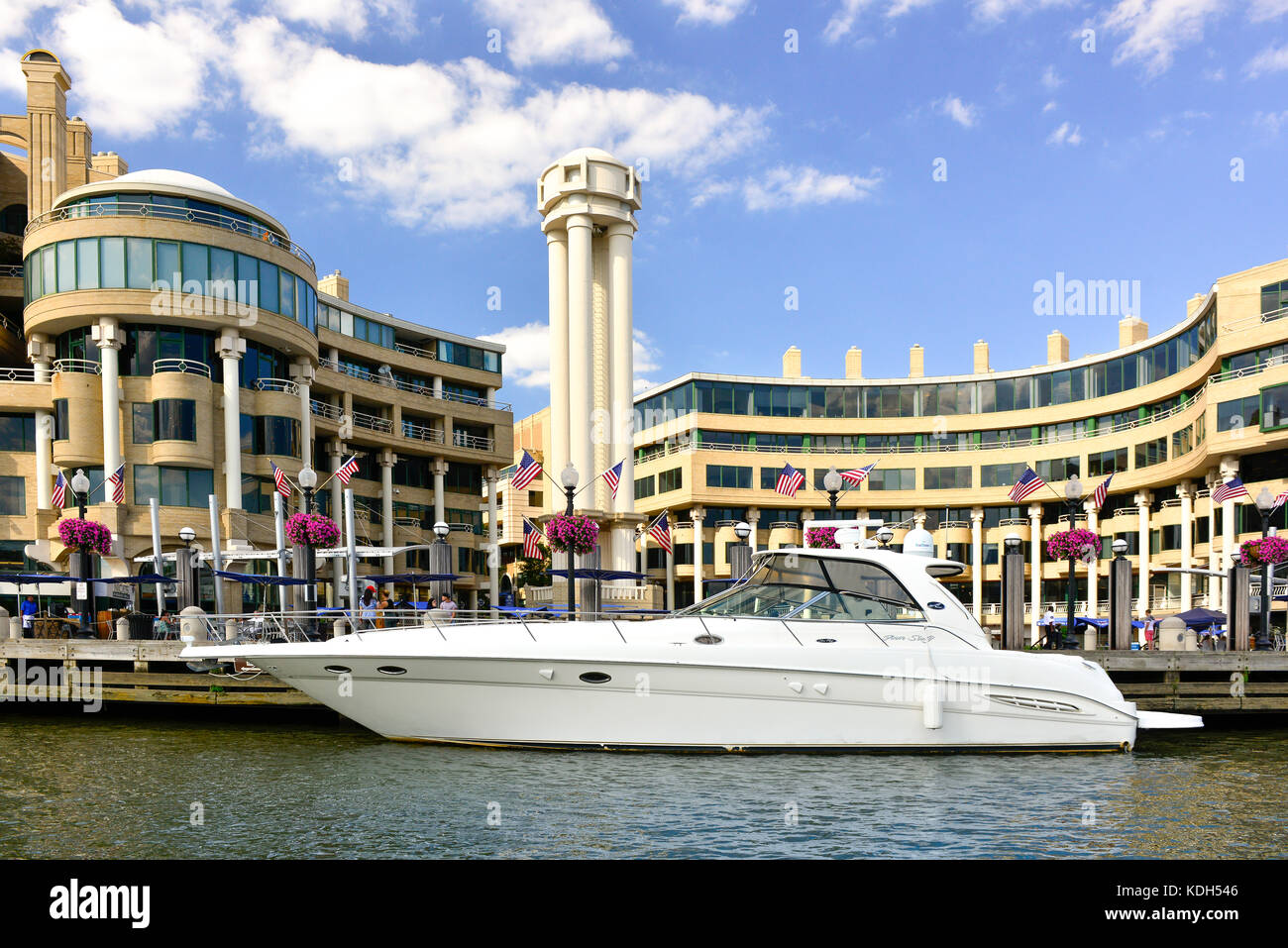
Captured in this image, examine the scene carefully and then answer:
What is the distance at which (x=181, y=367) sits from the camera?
37688 millimetres

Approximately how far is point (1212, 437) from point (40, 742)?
151 feet

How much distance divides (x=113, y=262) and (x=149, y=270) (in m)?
1.24

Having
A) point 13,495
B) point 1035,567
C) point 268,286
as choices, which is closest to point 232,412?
point 268,286

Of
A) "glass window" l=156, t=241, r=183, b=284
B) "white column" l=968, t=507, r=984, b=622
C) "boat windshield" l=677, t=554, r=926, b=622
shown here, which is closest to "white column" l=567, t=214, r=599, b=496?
"glass window" l=156, t=241, r=183, b=284

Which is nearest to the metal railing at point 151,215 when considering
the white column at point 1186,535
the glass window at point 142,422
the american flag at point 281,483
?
the glass window at point 142,422

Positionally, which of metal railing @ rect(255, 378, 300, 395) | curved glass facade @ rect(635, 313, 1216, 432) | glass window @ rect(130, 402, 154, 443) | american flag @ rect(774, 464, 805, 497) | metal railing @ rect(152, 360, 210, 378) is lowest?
american flag @ rect(774, 464, 805, 497)

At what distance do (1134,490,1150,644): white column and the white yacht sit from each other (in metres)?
41.0

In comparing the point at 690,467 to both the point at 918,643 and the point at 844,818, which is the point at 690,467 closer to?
the point at 918,643

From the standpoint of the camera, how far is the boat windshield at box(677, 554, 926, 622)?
16062 mm

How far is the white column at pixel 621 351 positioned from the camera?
161 feet

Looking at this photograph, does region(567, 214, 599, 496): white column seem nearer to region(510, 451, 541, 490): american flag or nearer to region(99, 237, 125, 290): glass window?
region(99, 237, 125, 290): glass window

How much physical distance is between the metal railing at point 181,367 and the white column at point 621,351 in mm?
18848

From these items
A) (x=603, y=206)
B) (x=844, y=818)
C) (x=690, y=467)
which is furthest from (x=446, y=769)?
(x=690, y=467)

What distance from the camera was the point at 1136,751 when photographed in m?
17.0
